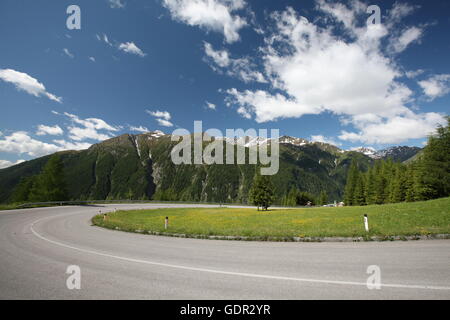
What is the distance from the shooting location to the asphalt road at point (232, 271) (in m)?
4.57

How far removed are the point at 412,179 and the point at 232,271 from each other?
5920 cm

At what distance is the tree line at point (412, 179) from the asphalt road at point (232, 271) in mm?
45007

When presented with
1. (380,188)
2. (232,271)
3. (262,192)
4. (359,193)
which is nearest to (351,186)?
(359,193)

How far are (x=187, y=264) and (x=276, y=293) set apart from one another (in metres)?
3.50

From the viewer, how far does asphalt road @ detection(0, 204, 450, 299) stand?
4.57 metres

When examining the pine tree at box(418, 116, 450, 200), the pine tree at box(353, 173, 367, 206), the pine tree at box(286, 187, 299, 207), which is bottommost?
the pine tree at box(286, 187, 299, 207)

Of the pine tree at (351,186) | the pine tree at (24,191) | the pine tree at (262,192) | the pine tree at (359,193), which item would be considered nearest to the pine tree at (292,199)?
the pine tree at (351,186)

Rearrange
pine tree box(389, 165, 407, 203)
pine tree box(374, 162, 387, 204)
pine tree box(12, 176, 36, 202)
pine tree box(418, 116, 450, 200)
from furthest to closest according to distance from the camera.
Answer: pine tree box(374, 162, 387, 204), pine tree box(12, 176, 36, 202), pine tree box(389, 165, 407, 203), pine tree box(418, 116, 450, 200)

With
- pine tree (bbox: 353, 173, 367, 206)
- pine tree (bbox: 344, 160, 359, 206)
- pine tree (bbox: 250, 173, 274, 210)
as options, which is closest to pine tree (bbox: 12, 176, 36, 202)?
pine tree (bbox: 250, 173, 274, 210)

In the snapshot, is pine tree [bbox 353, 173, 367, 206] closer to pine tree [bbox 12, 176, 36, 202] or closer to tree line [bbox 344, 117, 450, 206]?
tree line [bbox 344, 117, 450, 206]

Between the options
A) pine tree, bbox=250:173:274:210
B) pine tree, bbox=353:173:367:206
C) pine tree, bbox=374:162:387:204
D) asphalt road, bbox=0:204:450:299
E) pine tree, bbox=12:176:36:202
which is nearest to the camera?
asphalt road, bbox=0:204:450:299

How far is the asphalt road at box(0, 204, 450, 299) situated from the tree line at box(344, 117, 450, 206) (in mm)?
45007
